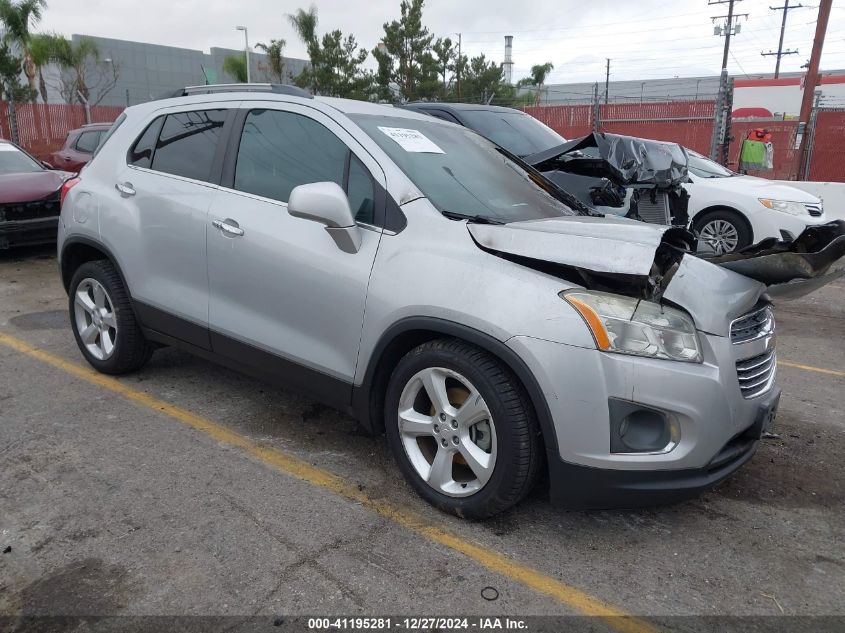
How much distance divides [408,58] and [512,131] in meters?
30.2

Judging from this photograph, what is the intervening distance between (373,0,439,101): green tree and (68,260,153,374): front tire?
3176cm

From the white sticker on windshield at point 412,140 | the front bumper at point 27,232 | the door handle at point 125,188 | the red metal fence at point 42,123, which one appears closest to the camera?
the white sticker on windshield at point 412,140

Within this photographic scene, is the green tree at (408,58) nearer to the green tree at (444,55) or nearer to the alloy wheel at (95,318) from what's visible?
the green tree at (444,55)

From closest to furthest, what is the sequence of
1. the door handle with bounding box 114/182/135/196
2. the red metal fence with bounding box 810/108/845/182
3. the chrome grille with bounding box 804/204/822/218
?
the door handle with bounding box 114/182/135/196 < the chrome grille with bounding box 804/204/822/218 < the red metal fence with bounding box 810/108/845/182

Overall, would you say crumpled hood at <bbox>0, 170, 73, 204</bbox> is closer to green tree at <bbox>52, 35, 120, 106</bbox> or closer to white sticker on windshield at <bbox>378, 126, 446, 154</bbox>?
white sticker on windshield at <bbox>378, 126, 446, 154</bbox>

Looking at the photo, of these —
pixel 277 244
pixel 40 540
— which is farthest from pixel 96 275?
pixel 40 540

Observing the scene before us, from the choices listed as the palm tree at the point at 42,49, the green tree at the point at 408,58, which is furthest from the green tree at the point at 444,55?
the palm tree at the point at 42,49

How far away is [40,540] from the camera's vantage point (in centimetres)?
280

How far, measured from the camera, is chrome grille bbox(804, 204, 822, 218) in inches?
348

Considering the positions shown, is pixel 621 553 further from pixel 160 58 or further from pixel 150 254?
pixel 160 58

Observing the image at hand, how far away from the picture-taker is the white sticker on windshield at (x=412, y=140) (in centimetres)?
337

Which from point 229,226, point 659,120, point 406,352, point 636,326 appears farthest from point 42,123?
point 636,326

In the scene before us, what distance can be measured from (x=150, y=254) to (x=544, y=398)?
2.61m

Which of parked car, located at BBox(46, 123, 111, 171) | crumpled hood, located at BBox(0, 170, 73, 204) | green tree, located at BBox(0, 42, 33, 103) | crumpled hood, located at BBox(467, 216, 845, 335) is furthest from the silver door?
green tree, located at BBox(0, 42, 33, 103)
